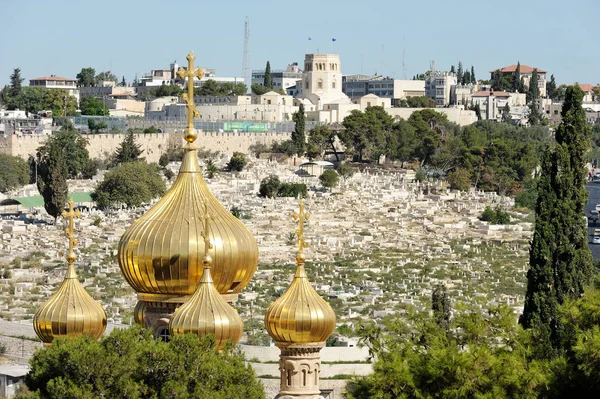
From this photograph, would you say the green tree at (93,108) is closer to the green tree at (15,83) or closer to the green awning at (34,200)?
the green tree at (15,83)

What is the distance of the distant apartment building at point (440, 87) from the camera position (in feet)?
529

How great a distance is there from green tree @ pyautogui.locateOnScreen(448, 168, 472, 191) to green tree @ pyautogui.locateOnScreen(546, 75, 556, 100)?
71.4 meters

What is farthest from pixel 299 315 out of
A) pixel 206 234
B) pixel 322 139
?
pixel 322 139

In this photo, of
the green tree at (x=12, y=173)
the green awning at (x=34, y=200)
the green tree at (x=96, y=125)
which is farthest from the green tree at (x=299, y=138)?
the green awning at (x=34, y=200)

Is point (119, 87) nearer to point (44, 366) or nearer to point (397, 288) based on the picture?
point (397, 288)

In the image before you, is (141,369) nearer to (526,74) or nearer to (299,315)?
(299,315)

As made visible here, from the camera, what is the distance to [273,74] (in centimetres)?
17788

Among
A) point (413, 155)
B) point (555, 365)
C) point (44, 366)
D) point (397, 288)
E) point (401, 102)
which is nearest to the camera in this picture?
point (44, 366)

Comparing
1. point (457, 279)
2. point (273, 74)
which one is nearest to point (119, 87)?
point (273, 74)

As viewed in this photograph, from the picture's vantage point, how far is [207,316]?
26.1 metres

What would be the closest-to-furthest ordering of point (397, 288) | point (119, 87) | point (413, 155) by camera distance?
Answer: point (397, 288) → point (413, 155) → point (119, 87)

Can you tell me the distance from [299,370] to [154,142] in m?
85.6

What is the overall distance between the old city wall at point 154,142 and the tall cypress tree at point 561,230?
6868cm

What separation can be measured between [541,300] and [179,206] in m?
10.2
